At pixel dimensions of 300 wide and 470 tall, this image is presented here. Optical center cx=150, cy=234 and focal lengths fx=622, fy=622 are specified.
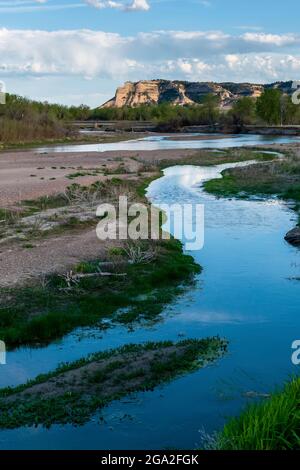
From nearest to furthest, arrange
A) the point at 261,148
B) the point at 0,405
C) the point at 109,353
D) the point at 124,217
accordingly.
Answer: the point at 0,405 < the point at 109,353 < the point at 124,217 < the point at 261,148

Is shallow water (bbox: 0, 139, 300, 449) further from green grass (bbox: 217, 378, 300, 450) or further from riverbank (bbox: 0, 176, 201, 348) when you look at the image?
green grass (bbox: 217, 378, 300, 450)

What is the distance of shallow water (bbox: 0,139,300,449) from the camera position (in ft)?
26.5

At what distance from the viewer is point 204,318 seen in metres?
12.5

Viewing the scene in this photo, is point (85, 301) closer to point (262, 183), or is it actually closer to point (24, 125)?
point (262, 183)

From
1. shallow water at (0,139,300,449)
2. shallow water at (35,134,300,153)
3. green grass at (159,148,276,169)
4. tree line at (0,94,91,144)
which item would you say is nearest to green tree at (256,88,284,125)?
shallow water at (35,134,300,153)

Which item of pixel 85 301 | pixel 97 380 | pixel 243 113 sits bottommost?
pixel 97 380

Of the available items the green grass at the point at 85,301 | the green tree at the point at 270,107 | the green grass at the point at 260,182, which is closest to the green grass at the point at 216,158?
the green grass at the point at 260,182

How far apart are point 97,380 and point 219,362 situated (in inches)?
83.2

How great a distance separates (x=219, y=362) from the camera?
1035 centimetres

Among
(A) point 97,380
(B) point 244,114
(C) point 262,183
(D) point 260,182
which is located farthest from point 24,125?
(A) point 97,380

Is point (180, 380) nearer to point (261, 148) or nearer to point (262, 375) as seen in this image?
point (262, 375)
